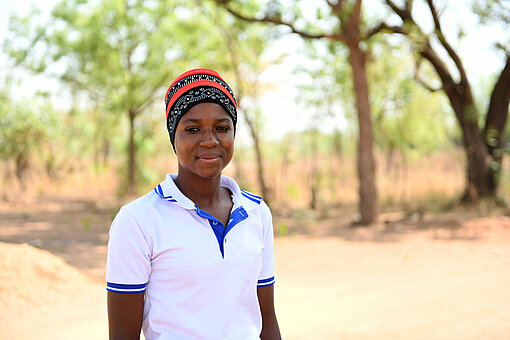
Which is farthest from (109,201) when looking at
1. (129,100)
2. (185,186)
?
(185,186)

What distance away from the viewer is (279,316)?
15.5 ft

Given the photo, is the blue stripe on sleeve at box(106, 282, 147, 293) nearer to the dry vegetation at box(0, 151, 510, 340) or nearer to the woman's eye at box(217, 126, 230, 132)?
the woman's eye at box(217, 126, 230, 132)

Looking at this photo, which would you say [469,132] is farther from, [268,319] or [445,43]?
[268,319]

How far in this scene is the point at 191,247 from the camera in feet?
4.96

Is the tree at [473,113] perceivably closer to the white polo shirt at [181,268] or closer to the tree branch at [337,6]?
the tree branch at [337,6]

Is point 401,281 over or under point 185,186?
under

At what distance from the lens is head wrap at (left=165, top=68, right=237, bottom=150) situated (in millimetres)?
1617

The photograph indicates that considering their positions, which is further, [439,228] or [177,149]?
[439,228]

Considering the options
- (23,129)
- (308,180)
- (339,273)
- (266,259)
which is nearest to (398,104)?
(308,180)

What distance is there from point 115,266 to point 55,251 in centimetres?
678

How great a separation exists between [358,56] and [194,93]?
990 cm

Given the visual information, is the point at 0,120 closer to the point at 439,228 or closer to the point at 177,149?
the point at 439,228

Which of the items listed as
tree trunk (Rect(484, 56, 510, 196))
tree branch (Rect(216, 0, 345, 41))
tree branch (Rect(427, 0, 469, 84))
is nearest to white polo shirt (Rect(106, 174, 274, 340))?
tree branch (Rect(216, 0, 345, 41))

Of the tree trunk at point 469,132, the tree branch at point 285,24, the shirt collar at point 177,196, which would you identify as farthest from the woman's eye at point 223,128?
the tree trunk at point 469,132
